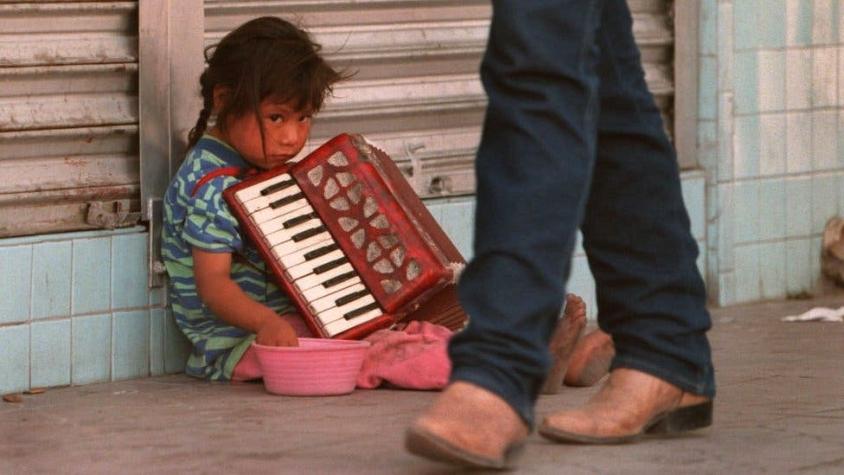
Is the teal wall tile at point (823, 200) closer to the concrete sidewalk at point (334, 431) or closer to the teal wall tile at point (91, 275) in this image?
the concrete sidewalk at point (334, 431)

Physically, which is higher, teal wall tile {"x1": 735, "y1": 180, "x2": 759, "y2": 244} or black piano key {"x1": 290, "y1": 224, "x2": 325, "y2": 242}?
black piano key {"x1": 290, "y1": 224, "x2": 325, "y2": 242}

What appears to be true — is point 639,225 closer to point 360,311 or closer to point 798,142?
point 360,311

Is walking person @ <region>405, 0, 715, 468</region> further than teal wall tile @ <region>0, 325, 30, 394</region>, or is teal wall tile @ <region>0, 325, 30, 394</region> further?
teal wall tile @ <region>0, 325, 30, 394</region>

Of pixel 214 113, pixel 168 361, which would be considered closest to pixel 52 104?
pixel 214 113

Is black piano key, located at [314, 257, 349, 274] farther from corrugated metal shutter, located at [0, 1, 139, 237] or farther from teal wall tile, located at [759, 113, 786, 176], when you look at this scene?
teal wall tile, located at [759, 113, 786, 176]

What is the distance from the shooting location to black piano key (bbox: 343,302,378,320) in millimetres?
4777

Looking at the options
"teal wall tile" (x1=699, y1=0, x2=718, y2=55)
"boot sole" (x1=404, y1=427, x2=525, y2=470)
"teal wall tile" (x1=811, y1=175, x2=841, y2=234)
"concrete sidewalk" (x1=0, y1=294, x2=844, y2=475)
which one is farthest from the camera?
"teal wall tile" (x1=811, y1=175, x2=841, y2=234)

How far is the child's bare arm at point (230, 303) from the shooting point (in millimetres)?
A: 4598

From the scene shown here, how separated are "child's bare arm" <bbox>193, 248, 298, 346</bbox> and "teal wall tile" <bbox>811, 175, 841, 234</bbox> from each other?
2.77m

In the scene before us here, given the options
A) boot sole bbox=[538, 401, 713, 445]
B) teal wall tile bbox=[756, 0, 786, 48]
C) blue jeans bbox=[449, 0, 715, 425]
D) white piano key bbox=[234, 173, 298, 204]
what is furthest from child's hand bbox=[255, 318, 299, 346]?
teal wall tile bbox=[756, 0, 786, 48]

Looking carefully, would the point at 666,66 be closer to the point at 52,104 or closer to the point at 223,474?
the point at 52,104

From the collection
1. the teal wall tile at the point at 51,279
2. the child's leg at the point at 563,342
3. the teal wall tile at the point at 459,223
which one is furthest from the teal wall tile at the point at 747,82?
the teal wall tile at the point at 51,279

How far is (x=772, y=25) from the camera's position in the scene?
21.4 ft

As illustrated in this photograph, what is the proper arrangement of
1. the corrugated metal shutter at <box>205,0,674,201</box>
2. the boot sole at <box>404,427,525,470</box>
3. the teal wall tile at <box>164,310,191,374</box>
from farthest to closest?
the corrugated metal shutter at <box>205,0,674,201</box>, the teal wall tile at <box>164,310,191,374</box>, the boot sole at <box>404,427,525,470</box>
